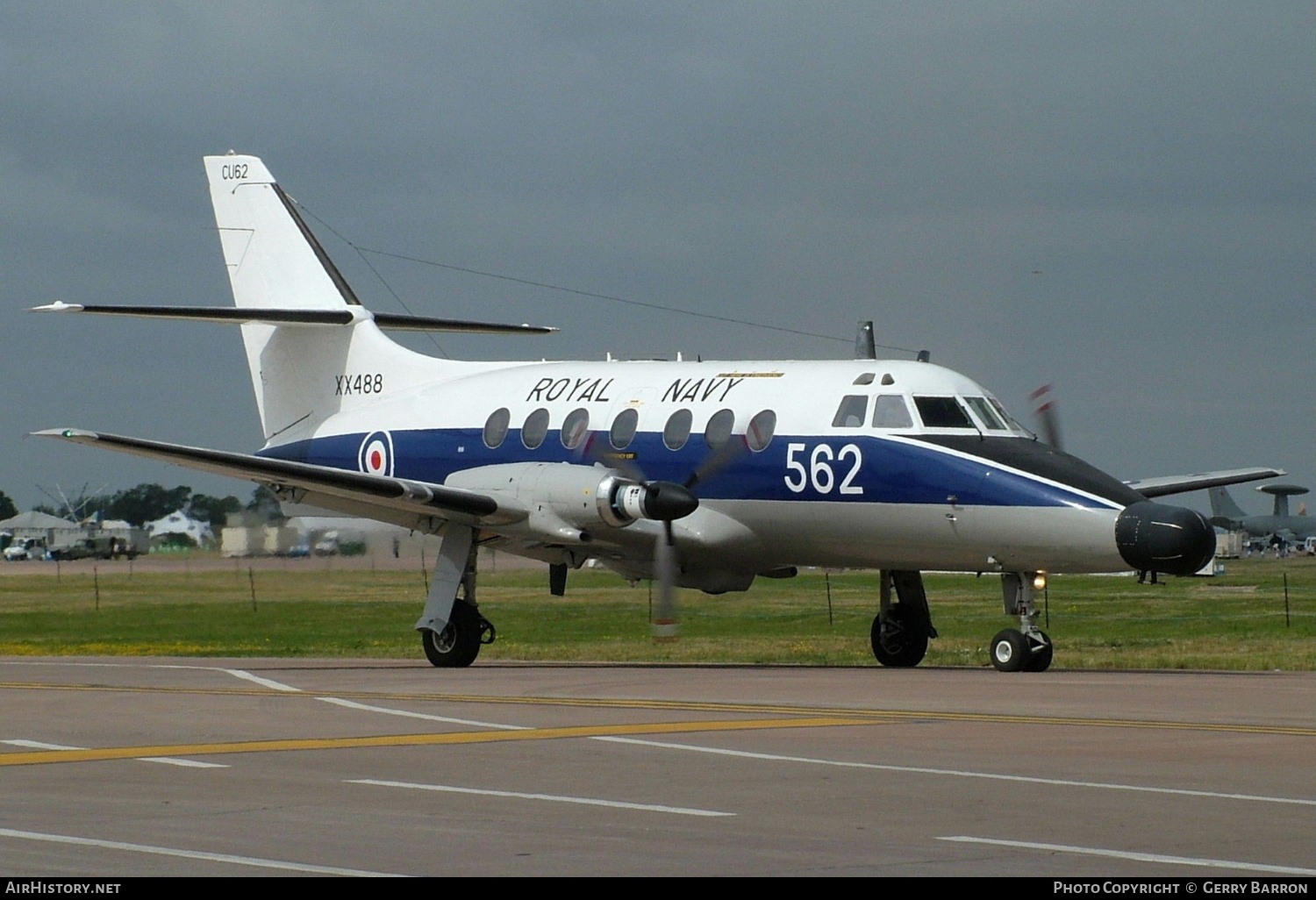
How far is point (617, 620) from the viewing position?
145ft

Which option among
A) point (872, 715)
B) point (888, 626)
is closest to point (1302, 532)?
point (888, 626)

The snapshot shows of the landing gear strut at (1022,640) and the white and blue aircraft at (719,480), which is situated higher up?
the white and blue aircraft at (719,480)

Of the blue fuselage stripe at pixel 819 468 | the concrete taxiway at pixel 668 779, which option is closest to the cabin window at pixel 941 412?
the blue fuselage stripe at pixel 819 468

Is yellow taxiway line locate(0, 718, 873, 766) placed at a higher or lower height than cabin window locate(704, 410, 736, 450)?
lower

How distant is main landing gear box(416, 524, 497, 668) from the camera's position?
85.1ft

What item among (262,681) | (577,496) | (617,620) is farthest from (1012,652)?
(617,620)

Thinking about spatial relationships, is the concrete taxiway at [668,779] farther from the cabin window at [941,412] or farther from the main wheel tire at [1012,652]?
the cabin window at [941,412]

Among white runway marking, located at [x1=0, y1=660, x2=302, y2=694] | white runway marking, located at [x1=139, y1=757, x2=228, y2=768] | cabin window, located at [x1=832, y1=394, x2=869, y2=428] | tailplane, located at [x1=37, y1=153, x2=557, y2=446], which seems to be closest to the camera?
white runway marking, located at [x1=139, y1=757, x2=228, y2=768]

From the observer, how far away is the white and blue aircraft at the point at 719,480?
73.5 feet

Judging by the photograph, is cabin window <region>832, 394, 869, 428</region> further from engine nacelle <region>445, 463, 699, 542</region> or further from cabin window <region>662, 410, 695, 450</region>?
cabin window <region>662, 410, 695, 450</region>

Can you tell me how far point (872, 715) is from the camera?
16766mm

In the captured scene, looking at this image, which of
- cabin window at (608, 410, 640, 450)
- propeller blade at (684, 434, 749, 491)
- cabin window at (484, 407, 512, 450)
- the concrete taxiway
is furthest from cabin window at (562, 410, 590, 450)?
the concrete taxiway

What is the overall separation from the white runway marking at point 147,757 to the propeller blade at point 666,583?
9.88 metres

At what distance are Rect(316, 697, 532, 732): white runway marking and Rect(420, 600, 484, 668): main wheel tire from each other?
21.9 feet
